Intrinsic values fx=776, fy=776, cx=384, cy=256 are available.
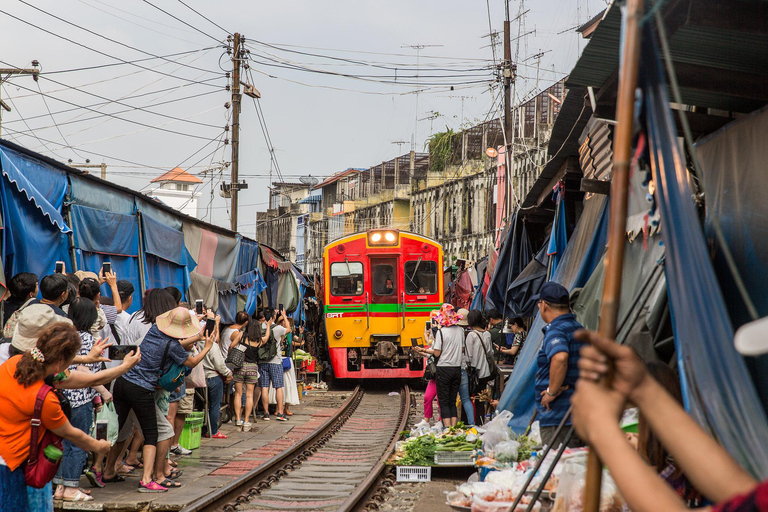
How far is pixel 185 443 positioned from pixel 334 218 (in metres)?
48.4

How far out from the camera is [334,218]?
188 feet

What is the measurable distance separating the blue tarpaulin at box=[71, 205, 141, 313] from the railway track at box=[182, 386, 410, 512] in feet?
8.56

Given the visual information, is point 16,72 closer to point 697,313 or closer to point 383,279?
point 383,279

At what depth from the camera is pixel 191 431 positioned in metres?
9.17

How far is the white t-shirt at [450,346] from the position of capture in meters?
9.23

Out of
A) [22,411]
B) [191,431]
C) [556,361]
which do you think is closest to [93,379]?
[22,411]

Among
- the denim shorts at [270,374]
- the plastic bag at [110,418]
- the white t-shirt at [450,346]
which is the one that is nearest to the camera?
the plastic bag at [110,418]

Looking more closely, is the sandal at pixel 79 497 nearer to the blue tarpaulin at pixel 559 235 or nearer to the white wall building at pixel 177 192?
the blue tarpaulin at pixel 559 235

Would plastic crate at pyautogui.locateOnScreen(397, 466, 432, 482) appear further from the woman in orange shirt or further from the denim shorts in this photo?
the denim shorts

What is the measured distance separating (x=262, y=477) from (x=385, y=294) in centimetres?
926

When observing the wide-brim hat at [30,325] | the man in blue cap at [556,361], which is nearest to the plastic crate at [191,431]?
the wide-brim hat at [30,325]

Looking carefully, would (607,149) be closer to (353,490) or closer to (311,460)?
(353,490)

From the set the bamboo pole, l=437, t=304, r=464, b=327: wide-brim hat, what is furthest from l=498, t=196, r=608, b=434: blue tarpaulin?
the bamboo pole

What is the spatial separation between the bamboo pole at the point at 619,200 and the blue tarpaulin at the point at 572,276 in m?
4.65
